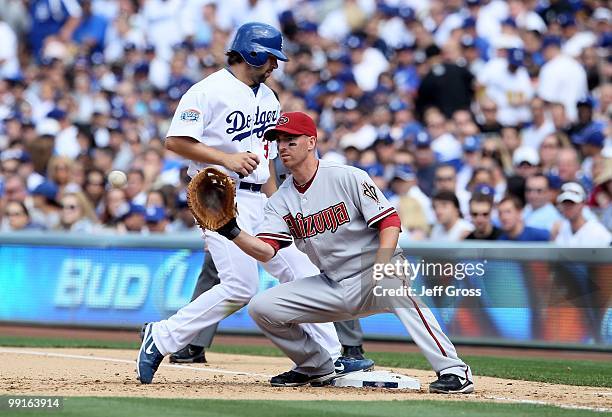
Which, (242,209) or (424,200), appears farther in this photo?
(424,200)

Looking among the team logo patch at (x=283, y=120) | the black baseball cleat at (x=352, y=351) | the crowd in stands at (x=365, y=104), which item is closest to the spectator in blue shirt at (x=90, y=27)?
the crowd in stands at (x=365, y=104)

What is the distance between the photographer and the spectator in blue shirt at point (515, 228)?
11.6 m

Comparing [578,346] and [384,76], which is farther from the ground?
[384,76]

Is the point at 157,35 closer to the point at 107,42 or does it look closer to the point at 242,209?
the point at 107,42

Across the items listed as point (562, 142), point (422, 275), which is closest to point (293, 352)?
point (422, 275)

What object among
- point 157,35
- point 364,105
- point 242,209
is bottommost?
point 242,209

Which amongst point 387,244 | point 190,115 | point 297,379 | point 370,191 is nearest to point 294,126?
point 370,191

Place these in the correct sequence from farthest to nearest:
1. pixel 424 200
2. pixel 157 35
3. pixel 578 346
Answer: pixel 157 35, pixel 424 200, pixel 578 346

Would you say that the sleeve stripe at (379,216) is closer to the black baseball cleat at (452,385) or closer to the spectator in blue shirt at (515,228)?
the black baseball cleat at (452,385)

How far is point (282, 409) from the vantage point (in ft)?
21.5

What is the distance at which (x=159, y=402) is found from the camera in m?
6.79

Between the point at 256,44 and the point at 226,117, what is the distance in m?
0.51

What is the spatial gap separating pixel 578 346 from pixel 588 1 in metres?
8.65

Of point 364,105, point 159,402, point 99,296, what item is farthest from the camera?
point 364,105
